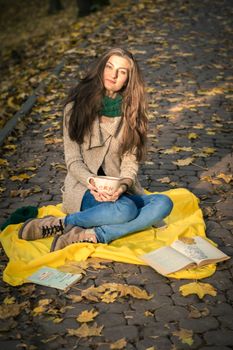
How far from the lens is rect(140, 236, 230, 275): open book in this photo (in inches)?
147

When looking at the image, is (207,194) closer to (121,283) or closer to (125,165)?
(125,165)

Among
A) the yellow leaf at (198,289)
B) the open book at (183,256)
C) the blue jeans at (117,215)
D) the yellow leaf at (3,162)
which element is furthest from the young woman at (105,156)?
the yellow leaf at (3,162)

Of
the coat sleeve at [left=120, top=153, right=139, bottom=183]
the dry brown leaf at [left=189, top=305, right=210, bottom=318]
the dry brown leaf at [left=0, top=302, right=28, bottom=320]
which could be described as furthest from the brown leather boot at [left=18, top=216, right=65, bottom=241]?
the dry brown leaf at [left=189, top=305, right=210, bottom=318]

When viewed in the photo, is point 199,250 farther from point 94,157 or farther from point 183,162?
point 183,162

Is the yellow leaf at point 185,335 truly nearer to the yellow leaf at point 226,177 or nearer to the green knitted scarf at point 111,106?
the green knitted scarf at point 111,106

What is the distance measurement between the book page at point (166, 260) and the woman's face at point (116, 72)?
4.51 ft

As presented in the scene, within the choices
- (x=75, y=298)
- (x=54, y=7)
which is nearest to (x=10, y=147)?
(x=75, y=298)

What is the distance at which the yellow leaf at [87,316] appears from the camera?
10.7ft

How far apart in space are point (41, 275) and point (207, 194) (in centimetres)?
213

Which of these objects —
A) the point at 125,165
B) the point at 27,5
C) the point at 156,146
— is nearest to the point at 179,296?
the point at 125,165

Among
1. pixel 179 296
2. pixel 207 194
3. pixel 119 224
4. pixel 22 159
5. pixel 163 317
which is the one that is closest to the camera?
pixel 163 317

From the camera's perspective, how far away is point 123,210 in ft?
13.5

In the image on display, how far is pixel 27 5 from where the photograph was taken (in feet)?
81.5

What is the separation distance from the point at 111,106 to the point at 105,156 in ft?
1.42
